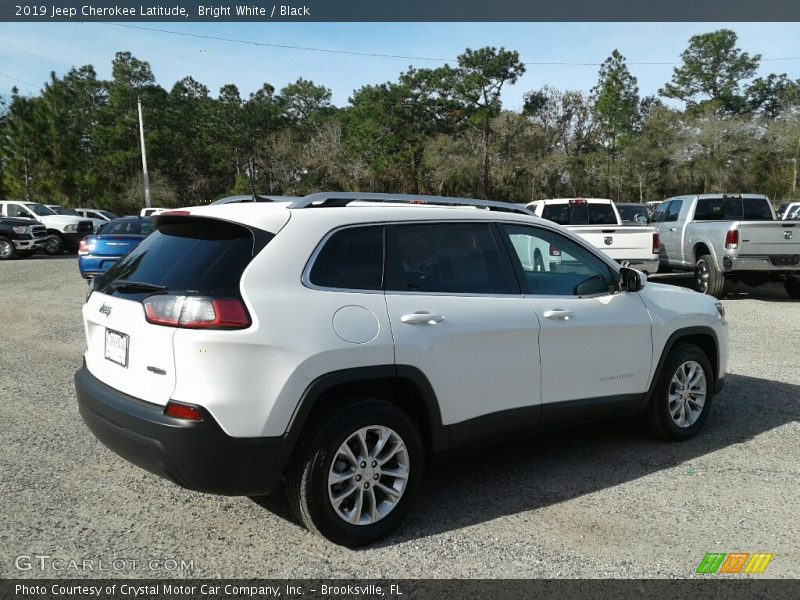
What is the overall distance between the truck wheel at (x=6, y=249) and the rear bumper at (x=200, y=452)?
76.1 feet

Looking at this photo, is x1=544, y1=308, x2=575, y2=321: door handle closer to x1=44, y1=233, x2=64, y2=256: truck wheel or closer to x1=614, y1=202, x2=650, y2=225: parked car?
x1=614, y1=202, x2=650, y2=225: parked car

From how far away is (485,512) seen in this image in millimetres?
3859

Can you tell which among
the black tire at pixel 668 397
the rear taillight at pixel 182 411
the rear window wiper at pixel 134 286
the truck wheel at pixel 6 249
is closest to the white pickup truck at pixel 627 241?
the black tire at pixel 668 397

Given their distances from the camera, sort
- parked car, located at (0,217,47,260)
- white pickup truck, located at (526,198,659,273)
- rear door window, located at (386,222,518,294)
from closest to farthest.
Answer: rear door window, located at (386,222,518,294)
white pickup truck, located at (526,198,659,273)
parked car, located at (0,217,47,260)

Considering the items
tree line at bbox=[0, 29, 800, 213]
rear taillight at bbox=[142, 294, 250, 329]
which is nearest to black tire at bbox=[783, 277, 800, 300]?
rear taillight at bbox=[142, 294, 250, 329]

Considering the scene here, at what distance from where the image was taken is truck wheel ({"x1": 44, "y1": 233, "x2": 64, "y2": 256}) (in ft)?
83.6

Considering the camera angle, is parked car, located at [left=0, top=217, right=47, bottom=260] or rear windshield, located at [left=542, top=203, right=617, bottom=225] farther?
parked car, located at [left=0, top=217, right=47, bottom=260]

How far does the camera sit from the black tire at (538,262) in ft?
15.0

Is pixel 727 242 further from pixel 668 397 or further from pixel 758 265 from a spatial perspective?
pixel 668 397

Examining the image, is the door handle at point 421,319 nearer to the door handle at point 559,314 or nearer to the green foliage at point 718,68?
the door handle at point 559,314

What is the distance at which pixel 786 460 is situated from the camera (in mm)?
4703

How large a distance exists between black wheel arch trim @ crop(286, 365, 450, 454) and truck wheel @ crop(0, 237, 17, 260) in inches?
932

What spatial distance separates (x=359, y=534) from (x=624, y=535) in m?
1.40

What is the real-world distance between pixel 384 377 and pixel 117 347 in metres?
1.38
